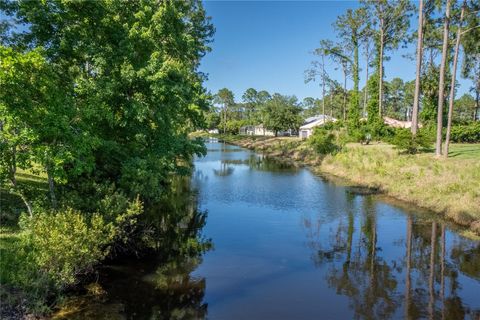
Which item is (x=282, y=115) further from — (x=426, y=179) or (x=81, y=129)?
(x=81, y=129)

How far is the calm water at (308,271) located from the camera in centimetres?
1177

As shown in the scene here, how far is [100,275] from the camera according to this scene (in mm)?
13695

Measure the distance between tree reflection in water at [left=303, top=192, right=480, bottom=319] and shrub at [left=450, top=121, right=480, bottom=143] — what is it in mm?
32242

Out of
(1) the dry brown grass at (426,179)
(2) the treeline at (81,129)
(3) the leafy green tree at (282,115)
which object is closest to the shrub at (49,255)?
(2) the treeline at (81,129)

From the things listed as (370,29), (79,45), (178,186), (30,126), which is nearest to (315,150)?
(370,29)

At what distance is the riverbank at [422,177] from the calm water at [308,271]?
151 centimetres

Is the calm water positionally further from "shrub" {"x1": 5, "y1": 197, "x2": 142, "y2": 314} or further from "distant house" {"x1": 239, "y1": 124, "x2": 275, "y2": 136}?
"distant house" {"x1": 239, "y1": 124, "x2": 275, "y2": 136}

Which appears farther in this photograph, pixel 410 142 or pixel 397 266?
pixel 410 142

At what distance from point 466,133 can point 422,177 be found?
88.5 feet

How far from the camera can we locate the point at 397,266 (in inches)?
608

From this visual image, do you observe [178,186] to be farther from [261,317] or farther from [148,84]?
[261,317]

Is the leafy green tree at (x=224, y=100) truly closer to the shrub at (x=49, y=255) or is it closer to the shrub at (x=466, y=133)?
the shrub at (x=466, y=133)

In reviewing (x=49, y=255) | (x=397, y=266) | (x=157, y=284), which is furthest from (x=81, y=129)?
(x=397, y=266)

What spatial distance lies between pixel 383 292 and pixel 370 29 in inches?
2097
